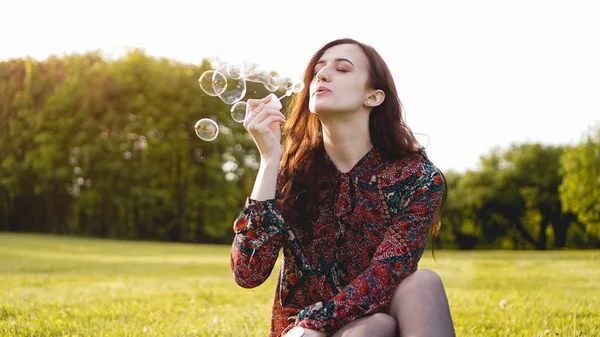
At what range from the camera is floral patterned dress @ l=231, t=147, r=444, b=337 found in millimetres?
2891

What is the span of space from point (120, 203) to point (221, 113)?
7.59 metres

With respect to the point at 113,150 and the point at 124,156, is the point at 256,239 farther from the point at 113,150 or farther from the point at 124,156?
the point at 124,156

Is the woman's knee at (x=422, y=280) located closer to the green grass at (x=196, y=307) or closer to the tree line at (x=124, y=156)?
the green grass at (x=196, y=307)

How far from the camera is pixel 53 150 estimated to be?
111ft

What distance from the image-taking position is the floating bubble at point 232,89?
4044 mm

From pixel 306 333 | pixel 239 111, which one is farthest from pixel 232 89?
pixel 306 333

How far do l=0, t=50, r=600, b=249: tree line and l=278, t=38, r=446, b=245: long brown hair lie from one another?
1154 inches

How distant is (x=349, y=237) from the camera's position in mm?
3092

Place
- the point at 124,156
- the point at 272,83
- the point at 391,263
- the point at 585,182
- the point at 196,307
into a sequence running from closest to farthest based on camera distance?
the point at 391,263
the point at 272,83
the point at 196,307
the point at 124,156
the point at 585,182

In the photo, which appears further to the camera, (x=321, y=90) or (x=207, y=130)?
(x=207, y=130)

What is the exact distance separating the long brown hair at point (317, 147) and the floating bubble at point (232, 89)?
67 centimetres

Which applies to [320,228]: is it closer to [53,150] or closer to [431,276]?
[431,276]

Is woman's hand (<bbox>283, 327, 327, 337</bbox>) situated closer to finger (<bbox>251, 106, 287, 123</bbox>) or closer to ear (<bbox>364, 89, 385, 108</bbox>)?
finger (<bbox>251, 106, 287, 123</bbox>)

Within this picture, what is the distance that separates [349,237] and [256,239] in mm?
486
